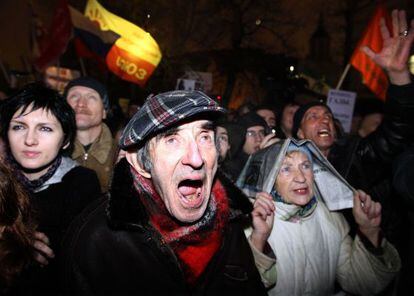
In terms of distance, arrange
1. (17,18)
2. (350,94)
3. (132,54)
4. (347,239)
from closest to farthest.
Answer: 1. (347,239)
2. (132,54)
3. (350,94)
4. (17,18)

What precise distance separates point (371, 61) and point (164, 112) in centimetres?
603

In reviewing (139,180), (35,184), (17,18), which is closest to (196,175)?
(139,180)

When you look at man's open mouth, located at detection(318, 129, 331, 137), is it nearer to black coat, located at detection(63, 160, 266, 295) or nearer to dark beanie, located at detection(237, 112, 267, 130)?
dark beanie, located at detection(237, 112, 267, 130)

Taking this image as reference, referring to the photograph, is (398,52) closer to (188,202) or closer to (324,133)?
(324,133)

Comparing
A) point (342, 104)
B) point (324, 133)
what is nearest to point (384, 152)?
point (324, 133)

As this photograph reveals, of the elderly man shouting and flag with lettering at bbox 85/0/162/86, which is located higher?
flag with lettering at bbox 85/0/162/86

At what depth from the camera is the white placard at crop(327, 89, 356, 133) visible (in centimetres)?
729

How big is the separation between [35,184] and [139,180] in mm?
1023

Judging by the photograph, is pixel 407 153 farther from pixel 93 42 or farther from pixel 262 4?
pixel 262 4

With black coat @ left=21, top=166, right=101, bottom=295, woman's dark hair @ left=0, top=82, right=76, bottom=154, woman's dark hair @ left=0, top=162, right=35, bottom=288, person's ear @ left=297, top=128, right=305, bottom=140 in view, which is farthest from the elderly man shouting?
person's ear @ left=297, top=128, right=305, bottom=140

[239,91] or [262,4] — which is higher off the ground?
[262,4]

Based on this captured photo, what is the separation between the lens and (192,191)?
2.14m

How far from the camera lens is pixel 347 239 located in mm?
3021

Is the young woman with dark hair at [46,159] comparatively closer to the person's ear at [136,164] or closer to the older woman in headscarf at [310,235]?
the person's ear at [136,164]
